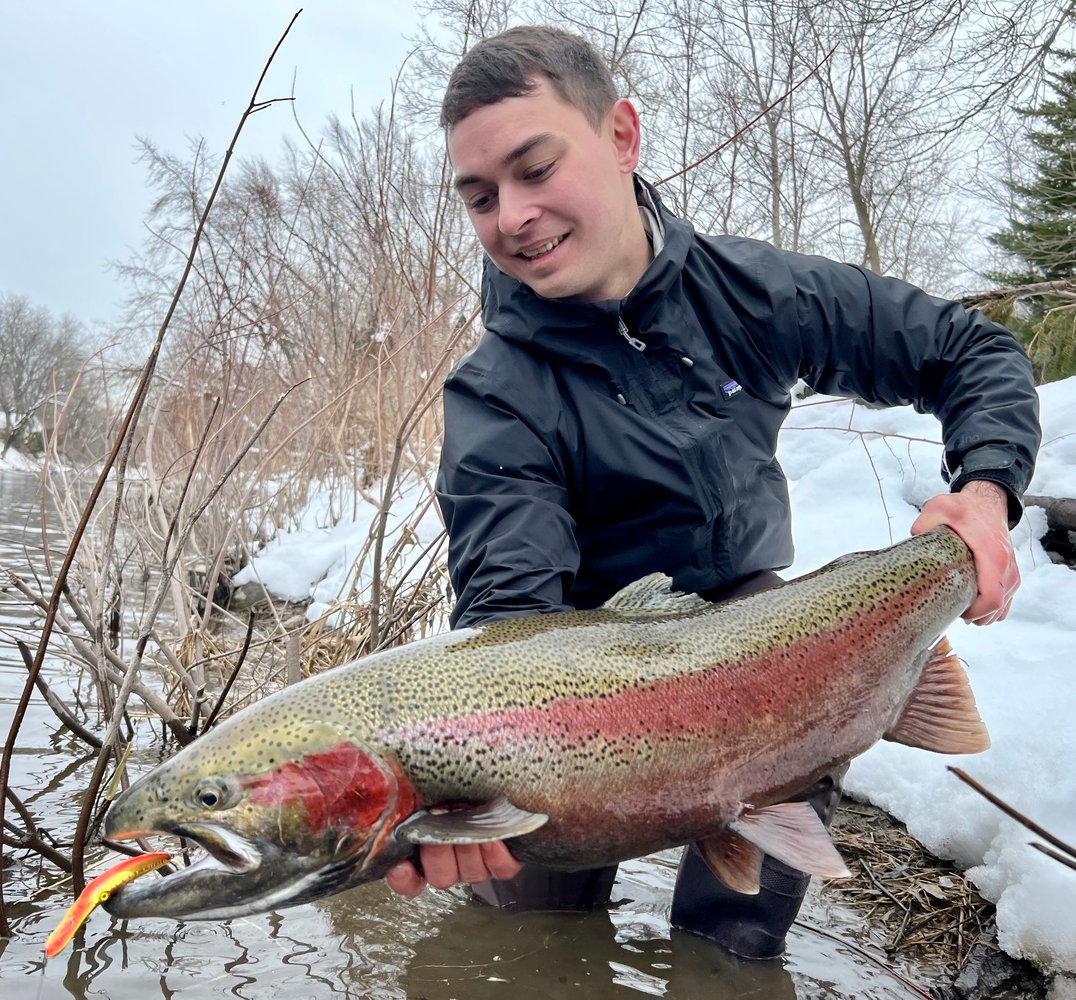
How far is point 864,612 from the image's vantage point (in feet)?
6.89

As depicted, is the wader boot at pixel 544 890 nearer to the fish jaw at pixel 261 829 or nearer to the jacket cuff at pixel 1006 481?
the fish jaw at pixel 261 829

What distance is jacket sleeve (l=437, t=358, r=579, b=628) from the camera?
2201 millimetres

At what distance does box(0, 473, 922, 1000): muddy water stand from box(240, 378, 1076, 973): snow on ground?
41 cm

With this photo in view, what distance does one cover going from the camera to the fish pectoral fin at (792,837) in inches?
75.1

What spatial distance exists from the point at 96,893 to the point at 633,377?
5.77 feet

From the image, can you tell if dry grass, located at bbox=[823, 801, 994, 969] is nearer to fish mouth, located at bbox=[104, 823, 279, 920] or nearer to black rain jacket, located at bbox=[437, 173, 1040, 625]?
black rain jacket, located at bbox=[437, 173, 1040, 625]

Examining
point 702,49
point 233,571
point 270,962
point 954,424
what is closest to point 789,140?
point 702,49

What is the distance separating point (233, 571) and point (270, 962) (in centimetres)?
718

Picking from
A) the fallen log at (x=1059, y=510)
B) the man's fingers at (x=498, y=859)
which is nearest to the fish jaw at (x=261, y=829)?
the man's fingers at (x=498, y=859)

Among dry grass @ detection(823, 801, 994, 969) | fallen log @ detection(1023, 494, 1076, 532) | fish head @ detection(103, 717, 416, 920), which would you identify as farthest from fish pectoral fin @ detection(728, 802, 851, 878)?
fallen log @ detection(1023, 494, 1076, 532)

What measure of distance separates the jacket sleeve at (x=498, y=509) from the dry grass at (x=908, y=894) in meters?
1.36

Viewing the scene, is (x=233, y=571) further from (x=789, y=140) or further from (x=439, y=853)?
(x=789, y=140)

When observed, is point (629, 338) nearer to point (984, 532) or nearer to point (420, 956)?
point (984, 532)

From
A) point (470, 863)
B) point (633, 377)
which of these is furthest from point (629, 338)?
point (470, 863)
